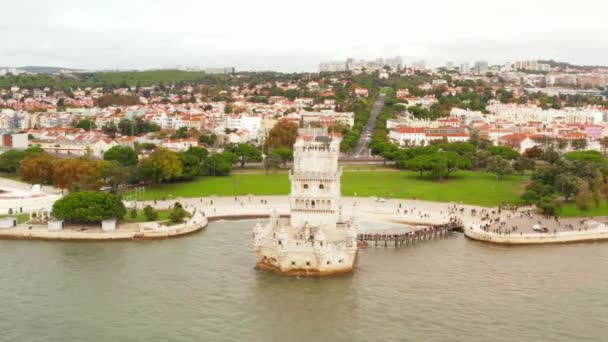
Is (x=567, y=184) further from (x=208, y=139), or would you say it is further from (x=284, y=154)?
(x=208, y=139)

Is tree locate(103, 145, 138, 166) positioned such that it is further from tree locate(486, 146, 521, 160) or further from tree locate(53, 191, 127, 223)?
tree locate(486, 146, 521, 160)

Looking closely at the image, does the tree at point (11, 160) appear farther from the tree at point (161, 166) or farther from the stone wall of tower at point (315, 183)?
the stone wall of tower at point (315, 183)

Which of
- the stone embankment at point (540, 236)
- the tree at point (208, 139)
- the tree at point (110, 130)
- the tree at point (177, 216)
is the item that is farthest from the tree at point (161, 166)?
the tree at point (110, 130)

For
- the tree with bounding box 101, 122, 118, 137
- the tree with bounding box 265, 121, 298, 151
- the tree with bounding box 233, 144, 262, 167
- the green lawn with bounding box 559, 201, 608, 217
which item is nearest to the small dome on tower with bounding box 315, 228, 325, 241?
the green lawn with bounding box 559, 201, 608, 217

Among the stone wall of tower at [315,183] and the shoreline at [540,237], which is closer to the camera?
the stone wall of tower at [315,183]

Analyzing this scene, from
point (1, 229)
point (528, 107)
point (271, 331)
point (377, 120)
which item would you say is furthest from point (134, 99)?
point (271, 331)

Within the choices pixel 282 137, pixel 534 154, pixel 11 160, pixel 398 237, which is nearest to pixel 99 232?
pixel 398 237

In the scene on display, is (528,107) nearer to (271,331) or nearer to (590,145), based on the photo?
(590,145)
